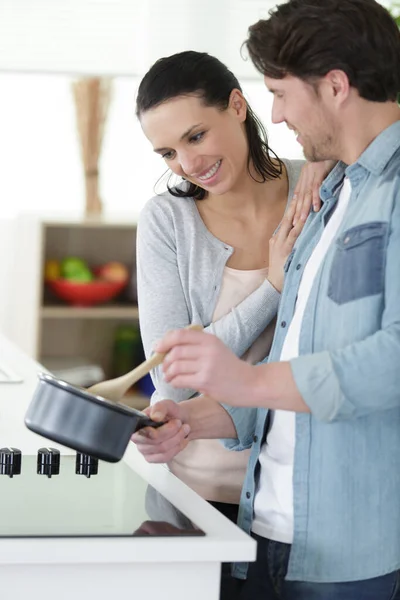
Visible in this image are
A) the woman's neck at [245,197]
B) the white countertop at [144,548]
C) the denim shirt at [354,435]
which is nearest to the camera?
the white countertop at [144,548]

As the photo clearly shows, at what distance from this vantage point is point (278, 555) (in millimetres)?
1439

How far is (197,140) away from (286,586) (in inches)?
29.6

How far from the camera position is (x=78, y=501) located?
1416 millimetres

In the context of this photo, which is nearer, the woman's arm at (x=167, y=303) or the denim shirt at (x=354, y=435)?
the denim shirt at (x=354, y=435)

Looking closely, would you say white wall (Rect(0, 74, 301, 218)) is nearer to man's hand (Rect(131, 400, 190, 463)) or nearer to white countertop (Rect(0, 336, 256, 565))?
man's hand (Rect(131, 400, 190, 463))

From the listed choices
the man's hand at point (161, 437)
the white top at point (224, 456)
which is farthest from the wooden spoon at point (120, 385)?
the white top at point (224, 456)

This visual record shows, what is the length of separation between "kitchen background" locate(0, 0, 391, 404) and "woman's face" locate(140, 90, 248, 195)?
134 inches

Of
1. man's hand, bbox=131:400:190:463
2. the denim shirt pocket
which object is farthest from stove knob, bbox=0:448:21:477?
the denim shirt pocket

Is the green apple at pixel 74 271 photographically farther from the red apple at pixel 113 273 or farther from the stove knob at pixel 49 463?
the stove knob at pixel 49 463

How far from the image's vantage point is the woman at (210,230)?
1.75 meters

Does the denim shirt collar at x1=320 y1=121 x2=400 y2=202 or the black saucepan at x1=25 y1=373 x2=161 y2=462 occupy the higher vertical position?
the denim shirt collar at x1=320 y1=121 x2=400 y2=202

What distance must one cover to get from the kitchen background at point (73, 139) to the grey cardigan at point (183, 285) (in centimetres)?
340

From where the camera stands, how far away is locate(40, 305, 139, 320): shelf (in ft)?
17.4

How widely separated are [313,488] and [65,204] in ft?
14.3
